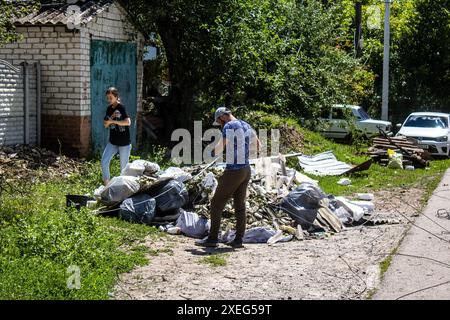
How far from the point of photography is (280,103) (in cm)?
1662

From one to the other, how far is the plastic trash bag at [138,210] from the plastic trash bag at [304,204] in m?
1.94

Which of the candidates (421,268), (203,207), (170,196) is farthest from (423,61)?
(421,268)

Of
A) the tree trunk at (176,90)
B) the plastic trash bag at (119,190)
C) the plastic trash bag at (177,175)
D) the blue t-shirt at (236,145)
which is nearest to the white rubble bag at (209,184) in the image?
the plastic trash bag at (177,175)

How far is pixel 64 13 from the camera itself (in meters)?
13.2

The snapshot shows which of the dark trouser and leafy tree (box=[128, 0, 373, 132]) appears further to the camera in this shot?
leafy tree (box=[128, 0, 373, 132])

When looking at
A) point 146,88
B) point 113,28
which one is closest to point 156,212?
point 113,28

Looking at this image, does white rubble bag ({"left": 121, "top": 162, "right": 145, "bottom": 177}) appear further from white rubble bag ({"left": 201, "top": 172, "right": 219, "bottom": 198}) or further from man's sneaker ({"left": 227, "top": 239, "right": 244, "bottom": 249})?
man's sneaker ({"left": 227, "top": 239, "right": 244, "bottom": 249})

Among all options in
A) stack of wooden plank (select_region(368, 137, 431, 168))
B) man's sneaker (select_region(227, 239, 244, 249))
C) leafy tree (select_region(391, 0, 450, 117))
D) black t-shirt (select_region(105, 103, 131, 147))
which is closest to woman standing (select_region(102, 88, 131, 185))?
black t-shirt (select_region(105, 103, 131, 147))

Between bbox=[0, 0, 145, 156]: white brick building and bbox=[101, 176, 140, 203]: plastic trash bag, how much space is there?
12.6 feet

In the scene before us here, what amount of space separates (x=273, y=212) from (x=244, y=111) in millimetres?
7199

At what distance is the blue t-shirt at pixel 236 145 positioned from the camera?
8227 mm

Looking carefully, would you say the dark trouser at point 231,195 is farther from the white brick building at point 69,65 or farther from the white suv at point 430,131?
the white suv at point 430,131

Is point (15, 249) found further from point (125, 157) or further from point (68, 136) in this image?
point (68, 136)

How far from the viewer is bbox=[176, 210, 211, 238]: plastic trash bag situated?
8984 millimetres
